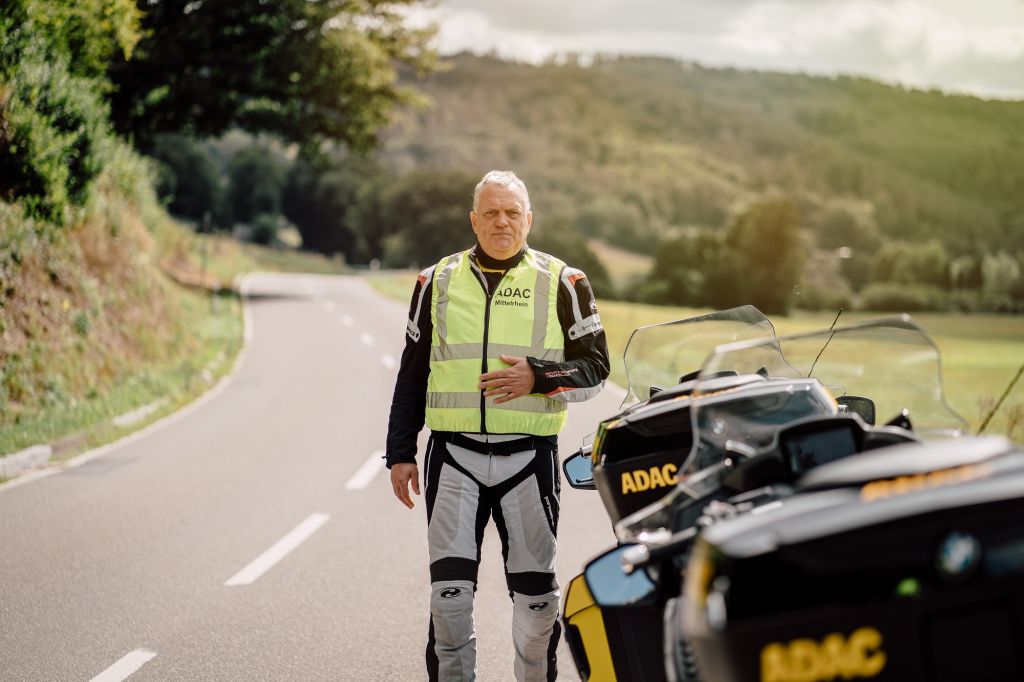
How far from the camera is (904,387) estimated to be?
2738 millimetres

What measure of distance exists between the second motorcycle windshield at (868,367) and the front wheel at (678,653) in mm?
495

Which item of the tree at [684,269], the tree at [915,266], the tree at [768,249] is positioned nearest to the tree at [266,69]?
the tree at [684,269]

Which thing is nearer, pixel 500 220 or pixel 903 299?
pixel 500 220

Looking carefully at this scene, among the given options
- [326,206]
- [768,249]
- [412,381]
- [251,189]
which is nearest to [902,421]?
[412,381]

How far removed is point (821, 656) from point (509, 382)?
6.24ft

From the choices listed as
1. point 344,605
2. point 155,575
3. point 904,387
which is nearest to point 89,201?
point 155,575

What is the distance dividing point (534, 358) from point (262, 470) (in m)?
6.91

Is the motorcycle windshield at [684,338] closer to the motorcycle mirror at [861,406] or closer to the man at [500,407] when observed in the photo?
the man at [500,407]

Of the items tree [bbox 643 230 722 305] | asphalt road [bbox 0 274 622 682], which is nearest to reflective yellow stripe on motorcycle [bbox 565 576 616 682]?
asphalt road [bbox 0 274 622 682]

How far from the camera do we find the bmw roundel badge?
173 centimetres

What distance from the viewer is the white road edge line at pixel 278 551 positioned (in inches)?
243

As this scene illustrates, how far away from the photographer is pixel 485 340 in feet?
11.7

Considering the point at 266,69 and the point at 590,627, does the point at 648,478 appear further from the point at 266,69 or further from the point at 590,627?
the point at 266,69

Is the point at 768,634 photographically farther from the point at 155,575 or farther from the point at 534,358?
the point at 155,575
